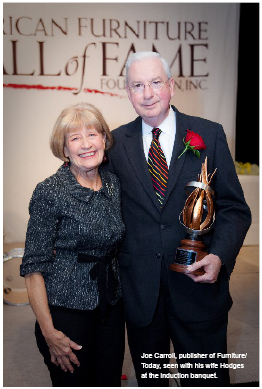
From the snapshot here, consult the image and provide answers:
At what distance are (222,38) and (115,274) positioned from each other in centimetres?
508

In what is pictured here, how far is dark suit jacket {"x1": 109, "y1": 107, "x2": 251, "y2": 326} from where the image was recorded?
214 cm

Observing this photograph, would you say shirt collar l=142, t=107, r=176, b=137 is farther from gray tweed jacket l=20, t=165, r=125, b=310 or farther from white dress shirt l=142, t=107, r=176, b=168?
gray tweed jacket l=20, t=165, r=125, b=310

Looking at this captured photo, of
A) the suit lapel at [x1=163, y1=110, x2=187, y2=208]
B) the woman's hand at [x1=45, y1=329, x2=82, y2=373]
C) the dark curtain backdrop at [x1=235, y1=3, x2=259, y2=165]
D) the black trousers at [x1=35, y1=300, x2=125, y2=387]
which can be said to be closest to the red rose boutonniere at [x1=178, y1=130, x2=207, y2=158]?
the suit lapel at [x1=163, y1=110, x2=187, y2=208]

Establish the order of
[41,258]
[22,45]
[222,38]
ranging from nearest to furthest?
[41,258] → [22,45] → [222,38]

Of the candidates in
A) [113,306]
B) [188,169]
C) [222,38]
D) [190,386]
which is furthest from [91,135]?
[222,38]

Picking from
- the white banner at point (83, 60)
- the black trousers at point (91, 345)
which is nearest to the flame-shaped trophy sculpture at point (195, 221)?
the black trousers at point (91, 345)

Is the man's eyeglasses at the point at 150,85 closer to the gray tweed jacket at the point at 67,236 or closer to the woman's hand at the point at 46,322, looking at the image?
the gray tweed jacket at the point at 67,236

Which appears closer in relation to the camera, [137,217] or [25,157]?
[137,217]

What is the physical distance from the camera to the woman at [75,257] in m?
2.00

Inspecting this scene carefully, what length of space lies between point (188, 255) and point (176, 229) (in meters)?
0.19

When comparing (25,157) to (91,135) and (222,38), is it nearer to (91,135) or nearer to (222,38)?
(222,38)

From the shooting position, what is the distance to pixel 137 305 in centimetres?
219

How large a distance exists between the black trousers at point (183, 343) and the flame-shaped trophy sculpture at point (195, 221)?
20cm

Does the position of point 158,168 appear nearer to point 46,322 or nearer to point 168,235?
point 168,235
